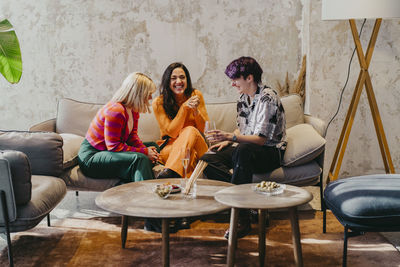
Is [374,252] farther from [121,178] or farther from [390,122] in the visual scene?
[390,122]

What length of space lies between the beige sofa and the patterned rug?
29 cm

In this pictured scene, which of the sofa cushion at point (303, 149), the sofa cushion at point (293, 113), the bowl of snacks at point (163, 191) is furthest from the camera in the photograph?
the sofa cushion at point (293, 113)

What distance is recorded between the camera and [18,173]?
2.13 meters

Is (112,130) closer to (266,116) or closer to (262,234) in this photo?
(266,116)

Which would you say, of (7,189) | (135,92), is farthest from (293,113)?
(7,189)

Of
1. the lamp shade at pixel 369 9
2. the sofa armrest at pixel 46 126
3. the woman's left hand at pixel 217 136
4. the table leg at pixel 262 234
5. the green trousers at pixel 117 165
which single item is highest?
the lamp shade at pixel 369 9

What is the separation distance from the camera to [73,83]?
4.39m

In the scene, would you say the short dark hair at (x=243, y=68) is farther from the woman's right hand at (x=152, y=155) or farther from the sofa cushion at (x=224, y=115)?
the woman's right hand at (x=152, y=155)

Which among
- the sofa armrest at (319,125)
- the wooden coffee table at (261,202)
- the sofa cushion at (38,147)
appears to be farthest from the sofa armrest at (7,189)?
the sofa armrest at (319,125)

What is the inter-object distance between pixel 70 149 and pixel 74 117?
49cm

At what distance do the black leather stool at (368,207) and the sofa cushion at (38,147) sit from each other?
5.63 feet

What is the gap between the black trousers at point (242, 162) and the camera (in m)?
2.80

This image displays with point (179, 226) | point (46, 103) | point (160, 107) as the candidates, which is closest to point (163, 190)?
point (179, 226)

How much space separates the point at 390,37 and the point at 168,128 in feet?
7.28
